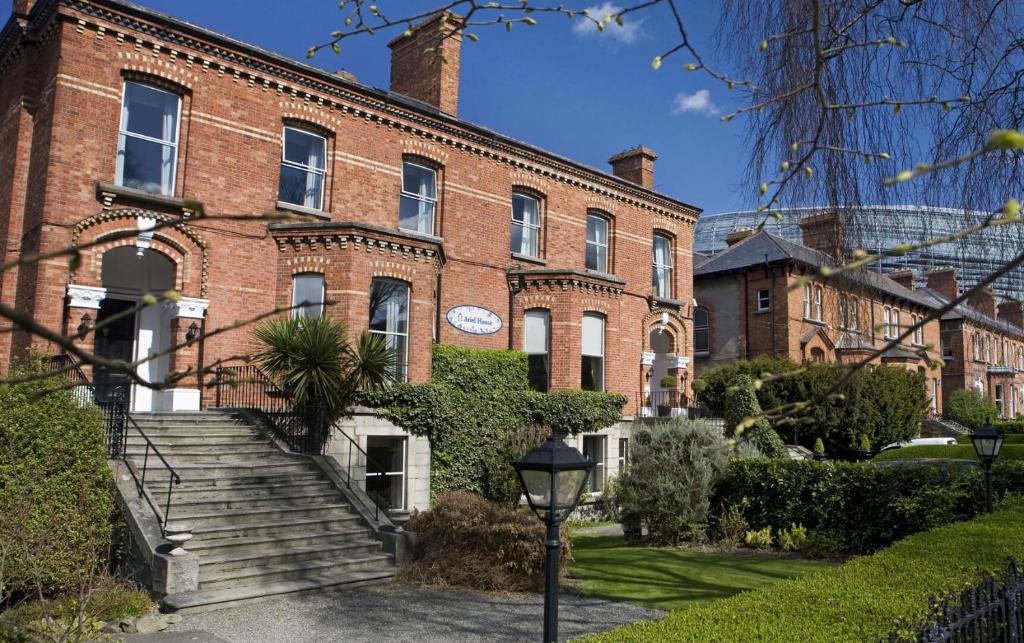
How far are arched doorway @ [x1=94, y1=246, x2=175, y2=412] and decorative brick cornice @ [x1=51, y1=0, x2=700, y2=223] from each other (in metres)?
4.43

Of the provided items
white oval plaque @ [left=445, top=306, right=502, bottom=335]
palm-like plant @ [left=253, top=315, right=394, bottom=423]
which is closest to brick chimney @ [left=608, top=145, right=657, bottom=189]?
white oval plaque @ [left=445, top=306, right=502, bottom=335]

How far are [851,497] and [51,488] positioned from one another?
13.3 m

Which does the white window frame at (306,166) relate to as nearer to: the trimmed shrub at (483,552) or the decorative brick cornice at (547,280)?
the decorative brick cornice at (547,280)

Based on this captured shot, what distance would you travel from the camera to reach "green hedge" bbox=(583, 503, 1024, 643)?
479cm

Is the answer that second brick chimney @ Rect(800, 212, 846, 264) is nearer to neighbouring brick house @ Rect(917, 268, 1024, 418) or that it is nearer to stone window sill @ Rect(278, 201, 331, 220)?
stone window sill @ Rect(278, 201, 331, 220)

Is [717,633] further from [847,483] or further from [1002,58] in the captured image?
[847,483]

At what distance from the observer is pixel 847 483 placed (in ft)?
48.0

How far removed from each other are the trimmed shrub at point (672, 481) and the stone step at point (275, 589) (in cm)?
559

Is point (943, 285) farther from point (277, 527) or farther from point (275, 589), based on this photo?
point (275, 589)

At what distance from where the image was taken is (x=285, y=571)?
1077 cm

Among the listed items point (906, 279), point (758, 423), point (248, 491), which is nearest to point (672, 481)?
→ point (758, 423)

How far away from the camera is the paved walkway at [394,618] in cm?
860

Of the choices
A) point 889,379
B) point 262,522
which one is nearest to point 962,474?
point 262,522

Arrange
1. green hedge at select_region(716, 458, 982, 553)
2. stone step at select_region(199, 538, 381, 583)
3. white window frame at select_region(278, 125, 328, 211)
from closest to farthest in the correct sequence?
stone step at select_region(199, 538, 381, 583), green hedge at select_region(716, 458, 982, 553), white window frame at select_region(278, 125, 328, 211)
